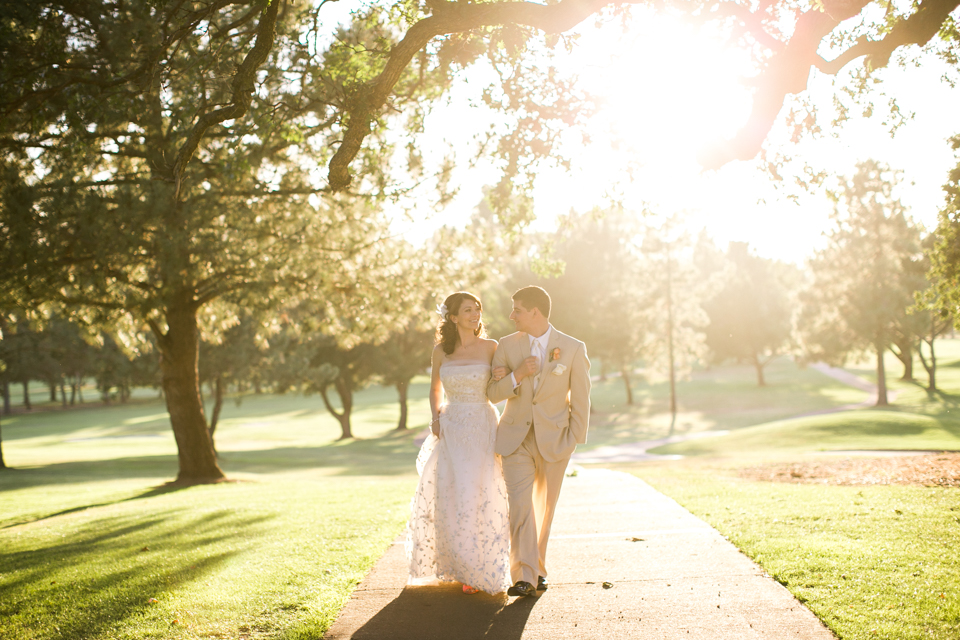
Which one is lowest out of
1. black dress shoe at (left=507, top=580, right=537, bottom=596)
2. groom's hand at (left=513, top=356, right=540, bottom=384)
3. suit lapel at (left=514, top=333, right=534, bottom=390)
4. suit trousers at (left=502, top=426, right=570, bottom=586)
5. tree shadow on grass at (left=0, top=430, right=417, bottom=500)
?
tree shadow on grass at (left=0, top=430, right=417, bottom=500)

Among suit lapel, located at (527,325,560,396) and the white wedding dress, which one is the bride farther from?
suit lapel, located at (527,325,560,396)

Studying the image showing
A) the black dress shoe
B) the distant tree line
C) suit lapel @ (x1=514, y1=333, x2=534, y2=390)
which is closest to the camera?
the black dress shoe

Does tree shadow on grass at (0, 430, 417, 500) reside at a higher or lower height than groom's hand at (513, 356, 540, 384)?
lower

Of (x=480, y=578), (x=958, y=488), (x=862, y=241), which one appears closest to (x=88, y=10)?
(x=480, y=578)

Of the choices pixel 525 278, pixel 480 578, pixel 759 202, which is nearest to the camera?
pixel 480 578

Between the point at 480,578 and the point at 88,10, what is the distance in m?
10.0

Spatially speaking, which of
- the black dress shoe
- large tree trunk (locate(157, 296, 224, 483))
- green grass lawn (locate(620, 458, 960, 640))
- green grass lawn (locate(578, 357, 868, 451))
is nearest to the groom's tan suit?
the black dress shoe

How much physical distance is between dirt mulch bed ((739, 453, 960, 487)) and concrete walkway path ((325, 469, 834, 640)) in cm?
562

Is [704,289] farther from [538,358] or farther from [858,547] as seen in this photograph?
[538,358]

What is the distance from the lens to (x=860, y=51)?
699 cm

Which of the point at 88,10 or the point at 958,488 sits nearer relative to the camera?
the point at 958,488

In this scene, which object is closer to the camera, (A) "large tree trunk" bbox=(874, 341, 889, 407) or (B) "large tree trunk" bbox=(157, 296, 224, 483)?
(B) "large tree trunk" bbox=(157, 296, 224, 483)

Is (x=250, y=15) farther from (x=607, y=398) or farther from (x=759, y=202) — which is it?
(x=607, y=398)

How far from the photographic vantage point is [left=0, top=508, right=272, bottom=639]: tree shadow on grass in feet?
16.8
